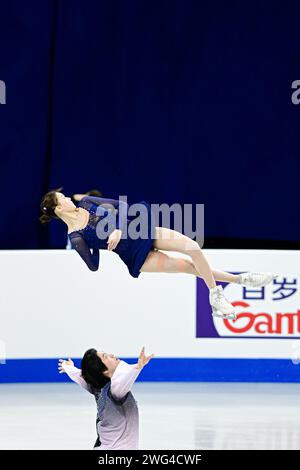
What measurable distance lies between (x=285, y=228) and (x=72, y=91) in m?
2.38

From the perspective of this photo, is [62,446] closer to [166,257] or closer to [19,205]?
[166,257]

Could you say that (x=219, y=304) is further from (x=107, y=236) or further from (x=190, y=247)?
(x=107, y=236)

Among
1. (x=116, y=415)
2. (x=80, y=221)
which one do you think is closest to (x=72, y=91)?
(x=80, y=221)

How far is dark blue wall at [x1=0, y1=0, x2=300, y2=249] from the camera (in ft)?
36.1

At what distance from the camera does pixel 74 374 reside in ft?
22.6

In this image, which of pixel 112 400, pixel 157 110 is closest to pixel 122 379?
pixel 112 400

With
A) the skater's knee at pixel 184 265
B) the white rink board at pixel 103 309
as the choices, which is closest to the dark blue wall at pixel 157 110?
the white rink board at pixel 103 309

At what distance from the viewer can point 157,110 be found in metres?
11.1

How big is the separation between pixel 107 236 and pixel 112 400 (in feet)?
3.19

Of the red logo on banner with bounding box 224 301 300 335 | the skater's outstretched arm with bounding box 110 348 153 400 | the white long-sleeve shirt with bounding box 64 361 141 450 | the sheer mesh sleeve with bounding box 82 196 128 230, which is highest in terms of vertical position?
the sheer mesh sleeve with bounding box 82 196 128 230

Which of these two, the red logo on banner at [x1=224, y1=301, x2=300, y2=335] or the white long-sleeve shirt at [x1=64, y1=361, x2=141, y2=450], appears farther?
the red logo on banner at [x1=224, y1=301, x2=300, y2=335]

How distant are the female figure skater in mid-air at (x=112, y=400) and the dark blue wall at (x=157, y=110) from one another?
4.46 meters

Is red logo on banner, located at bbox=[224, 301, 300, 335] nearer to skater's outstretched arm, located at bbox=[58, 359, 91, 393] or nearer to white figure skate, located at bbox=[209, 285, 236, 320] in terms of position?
white figure skate, located at bbox=[209, 285, 236, 320]

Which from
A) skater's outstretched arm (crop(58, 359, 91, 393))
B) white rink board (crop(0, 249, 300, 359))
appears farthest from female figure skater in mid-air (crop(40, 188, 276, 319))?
white rink board (crop(0, 249, 300, 359))
